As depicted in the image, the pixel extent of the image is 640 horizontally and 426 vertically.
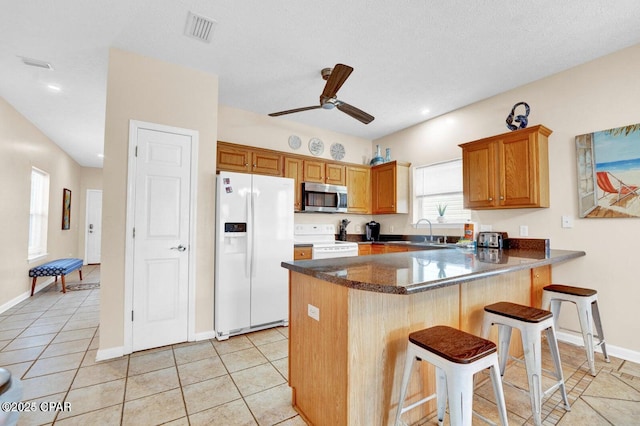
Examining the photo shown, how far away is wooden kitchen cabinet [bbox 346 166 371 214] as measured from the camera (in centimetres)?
480

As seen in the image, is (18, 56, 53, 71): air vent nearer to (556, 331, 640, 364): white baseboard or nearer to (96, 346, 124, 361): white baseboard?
(96, 346, 124, 361): white baseboard

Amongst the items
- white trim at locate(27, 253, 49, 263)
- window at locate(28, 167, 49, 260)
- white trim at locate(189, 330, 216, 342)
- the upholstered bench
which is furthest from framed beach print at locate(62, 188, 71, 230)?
white trim at locate(189, 330, 216, 342)

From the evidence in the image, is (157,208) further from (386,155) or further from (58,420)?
(386,155)

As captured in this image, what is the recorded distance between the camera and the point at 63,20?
225 cm

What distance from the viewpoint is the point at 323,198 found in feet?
14.6

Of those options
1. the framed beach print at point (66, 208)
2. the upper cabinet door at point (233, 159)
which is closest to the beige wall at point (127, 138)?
the upper cabinet door at point (233, 159)

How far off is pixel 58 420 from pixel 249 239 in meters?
1.86

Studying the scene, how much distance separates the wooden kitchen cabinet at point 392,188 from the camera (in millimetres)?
4560

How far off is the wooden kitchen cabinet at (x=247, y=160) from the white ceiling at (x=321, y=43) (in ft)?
2.24

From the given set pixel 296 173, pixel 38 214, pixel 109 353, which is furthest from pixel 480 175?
pixel 38 214

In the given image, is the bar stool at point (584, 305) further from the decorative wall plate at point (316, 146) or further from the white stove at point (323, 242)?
the decorative wall plate at point (316, 146)

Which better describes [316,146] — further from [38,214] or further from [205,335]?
[38,214]

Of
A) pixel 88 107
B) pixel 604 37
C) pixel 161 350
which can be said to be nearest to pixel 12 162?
pixel 88 107

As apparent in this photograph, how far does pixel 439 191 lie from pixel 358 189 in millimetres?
1311
